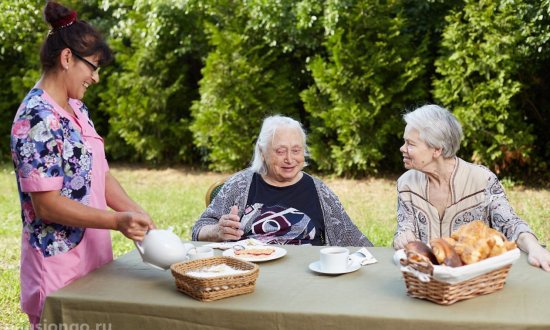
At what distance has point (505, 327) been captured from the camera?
69.4 inches

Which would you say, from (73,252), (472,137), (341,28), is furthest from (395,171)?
(73,252)

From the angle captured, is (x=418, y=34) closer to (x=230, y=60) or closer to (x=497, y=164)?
(x=497, y=164)

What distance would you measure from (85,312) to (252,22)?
6.56 m

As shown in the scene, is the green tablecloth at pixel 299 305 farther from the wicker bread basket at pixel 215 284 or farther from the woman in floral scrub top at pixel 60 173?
the woman in floral scrub top at pixel 60 173

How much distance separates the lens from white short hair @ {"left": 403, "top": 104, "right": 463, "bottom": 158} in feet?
9.53

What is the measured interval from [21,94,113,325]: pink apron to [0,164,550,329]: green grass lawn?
5.68 feet

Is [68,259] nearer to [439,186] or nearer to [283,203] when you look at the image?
[283,203]

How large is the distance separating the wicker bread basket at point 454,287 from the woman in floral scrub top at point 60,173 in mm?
838

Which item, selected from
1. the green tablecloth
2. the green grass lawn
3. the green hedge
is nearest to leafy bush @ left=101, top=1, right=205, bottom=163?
the green hedge

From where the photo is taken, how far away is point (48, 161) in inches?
83.3

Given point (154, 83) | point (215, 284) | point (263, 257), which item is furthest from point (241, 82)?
point (215, 284)

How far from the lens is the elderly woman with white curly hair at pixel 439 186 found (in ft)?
9.42

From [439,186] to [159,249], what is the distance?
1371 millimetres

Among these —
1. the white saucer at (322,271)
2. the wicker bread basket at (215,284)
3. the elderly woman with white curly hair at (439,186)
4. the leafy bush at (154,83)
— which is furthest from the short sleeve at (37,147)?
the leafy bush at (154,83)
